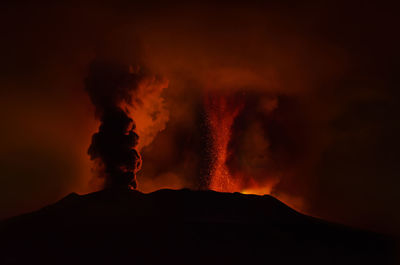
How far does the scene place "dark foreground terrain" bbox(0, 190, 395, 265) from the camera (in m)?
26.1

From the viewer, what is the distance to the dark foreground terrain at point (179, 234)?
26.1 metres

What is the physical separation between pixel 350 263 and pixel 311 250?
2.30 m

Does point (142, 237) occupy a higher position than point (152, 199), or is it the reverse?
point (152, 199)

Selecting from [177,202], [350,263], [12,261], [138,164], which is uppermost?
[138,164]

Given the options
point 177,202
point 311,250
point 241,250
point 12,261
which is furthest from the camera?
point 177,202

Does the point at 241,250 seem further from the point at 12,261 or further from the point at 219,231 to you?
the point at 12,261

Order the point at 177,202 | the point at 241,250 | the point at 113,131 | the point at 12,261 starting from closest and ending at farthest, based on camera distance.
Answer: the point at 12,261 < the point at 241,250 < the point at 177,202 < the point at 113,131

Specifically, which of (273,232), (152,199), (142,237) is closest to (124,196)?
(152,199)

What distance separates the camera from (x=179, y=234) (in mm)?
28703

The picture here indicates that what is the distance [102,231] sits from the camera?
29.3 meters

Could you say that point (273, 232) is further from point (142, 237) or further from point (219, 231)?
point (142, 237)

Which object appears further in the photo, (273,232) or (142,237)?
(273,232)

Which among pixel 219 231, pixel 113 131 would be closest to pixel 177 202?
pixel 219 231

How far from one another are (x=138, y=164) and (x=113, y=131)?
3535 mm
